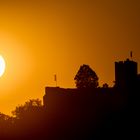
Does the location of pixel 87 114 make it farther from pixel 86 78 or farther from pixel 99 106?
pixel 86 78

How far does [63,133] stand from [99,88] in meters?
20.4

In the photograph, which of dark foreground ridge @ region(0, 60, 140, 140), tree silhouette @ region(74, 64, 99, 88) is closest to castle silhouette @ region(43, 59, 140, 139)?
dark foreground ridge @ region(0, 60, 140, 140)

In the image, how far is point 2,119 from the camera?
189 metres

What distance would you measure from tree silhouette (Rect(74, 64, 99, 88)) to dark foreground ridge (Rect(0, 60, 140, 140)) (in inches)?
428

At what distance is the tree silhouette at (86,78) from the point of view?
19162 centimetres

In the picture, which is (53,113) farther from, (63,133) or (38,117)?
(63,133)

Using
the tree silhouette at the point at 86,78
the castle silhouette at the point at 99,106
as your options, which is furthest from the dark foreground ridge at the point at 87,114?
the tree silhouette at the point at 86,78

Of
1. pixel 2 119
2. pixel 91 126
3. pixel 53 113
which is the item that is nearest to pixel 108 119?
pixel 91 126

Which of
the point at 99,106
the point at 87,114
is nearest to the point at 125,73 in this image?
the point at 99,106

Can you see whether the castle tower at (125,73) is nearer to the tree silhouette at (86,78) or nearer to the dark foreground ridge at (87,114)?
the dark foreground ridge at (87,114)

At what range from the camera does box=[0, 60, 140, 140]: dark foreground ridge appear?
157000 mm

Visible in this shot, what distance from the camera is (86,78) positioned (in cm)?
19362

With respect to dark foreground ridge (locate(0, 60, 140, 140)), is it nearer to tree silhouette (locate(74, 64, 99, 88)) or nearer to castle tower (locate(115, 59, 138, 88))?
castle tower (locate(115, 59, 138, 88))

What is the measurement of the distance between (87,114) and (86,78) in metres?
24.2
